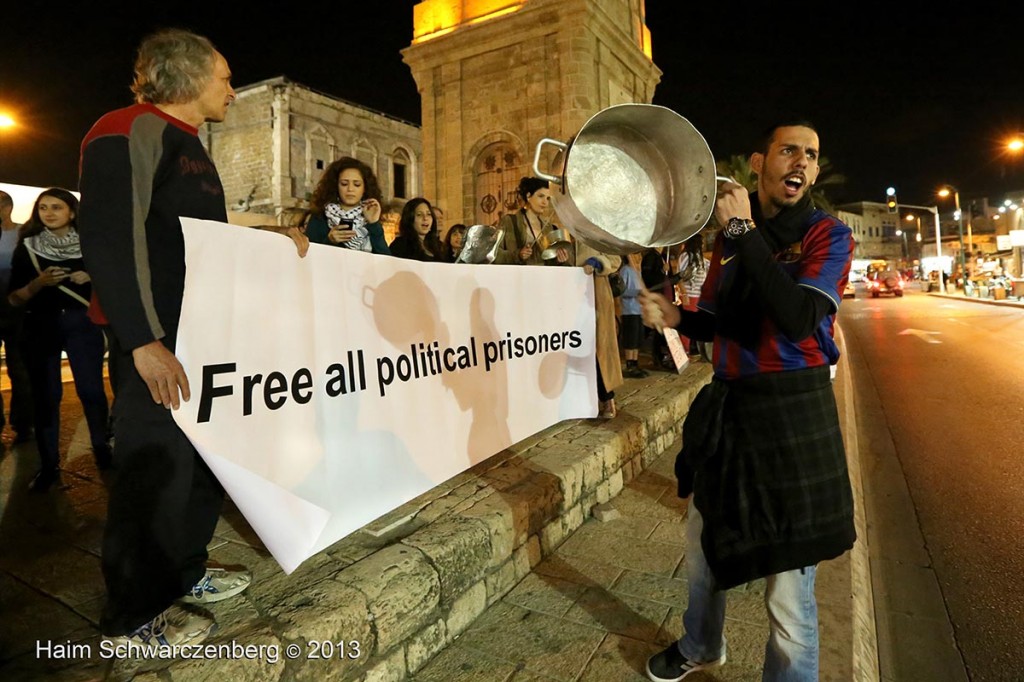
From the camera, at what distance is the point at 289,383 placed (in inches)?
85.0

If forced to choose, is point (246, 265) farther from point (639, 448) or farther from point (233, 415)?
point (639, 448)

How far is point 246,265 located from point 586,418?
293 centimetres

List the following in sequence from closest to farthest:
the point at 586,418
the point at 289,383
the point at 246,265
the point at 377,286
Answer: the point at 246,265
the point at 289,383
the point at 377,286
the point at 586,418

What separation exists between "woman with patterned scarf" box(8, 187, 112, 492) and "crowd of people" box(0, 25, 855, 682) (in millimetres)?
1974

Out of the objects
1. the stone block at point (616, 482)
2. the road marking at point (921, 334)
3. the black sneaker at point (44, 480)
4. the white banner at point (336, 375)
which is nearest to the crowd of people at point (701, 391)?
the white banner at point (336, 375)

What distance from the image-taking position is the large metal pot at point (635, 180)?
71.3 inches

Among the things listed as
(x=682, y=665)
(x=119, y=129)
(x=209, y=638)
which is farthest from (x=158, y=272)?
(x=682, y=665)

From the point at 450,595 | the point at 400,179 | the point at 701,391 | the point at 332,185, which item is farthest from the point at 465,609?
the point at 400,179

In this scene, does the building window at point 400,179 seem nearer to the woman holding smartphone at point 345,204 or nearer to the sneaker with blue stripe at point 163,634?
the woman holding smartphone at point 345,204

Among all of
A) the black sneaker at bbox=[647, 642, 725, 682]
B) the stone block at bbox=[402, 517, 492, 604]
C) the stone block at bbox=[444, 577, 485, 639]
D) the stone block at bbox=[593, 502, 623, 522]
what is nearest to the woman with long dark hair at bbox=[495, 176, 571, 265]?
the stone block at bbox=[593, 502, 623, 522]

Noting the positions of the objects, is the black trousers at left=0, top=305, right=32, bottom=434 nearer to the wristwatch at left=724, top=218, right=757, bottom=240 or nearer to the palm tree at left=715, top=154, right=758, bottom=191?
the wristwatch at left=724, top=218, right=757, bottom=240

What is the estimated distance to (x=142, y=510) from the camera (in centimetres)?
173

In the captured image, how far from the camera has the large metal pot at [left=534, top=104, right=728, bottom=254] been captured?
1.81 metres

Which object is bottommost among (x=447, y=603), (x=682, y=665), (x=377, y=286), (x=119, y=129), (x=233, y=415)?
(x=682, y=665)
